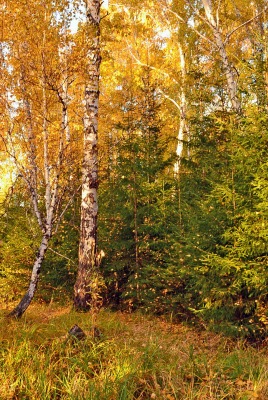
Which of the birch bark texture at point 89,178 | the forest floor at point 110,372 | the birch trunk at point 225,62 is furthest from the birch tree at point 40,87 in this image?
the birch trunk at point 225,62

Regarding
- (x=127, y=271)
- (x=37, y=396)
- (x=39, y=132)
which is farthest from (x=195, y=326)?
(x=39, y=132)

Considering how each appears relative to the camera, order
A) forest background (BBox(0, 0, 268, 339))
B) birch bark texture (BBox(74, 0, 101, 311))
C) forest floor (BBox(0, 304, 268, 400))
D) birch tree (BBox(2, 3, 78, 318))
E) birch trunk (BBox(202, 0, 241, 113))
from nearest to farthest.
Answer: forest floor (BBox(0, 304, 268, 400)) → forest background (BBox(0, 0, 268, 339)) → birch tree (BBox(2, 3, 78, 318)) → birch bark texture (BBox(74, 0, 101, 311)) → birch trunk (BBox(202, 0, 241, 113))

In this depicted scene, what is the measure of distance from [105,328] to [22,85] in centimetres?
502

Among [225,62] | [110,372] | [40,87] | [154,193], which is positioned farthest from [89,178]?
[225,62]

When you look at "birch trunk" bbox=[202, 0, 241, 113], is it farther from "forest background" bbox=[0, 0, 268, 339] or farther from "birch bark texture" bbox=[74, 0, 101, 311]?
"birch bark texture" bbox=[74, 0, 101, 311]

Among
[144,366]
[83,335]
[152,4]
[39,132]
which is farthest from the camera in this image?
[152,4]

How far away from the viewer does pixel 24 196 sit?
37.2 feet

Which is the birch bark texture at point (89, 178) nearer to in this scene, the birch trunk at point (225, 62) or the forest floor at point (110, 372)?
the forest floor at point (110, 372)

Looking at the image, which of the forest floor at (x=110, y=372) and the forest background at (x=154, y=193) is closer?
the forest floor at (x=110, y=372)

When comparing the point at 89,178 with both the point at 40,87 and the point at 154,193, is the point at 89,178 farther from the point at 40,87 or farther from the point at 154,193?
the point at 40,87

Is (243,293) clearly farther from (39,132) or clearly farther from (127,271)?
(39,132)

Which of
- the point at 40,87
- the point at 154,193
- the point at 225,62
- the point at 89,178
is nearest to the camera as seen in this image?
the point at 40,87

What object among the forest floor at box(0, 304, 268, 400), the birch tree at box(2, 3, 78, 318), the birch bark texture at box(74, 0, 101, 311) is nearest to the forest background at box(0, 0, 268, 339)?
the birch tree at box(2, 3, 78, 318)

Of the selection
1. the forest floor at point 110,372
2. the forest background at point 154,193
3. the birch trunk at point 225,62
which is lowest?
the forest floor at point 110,372
